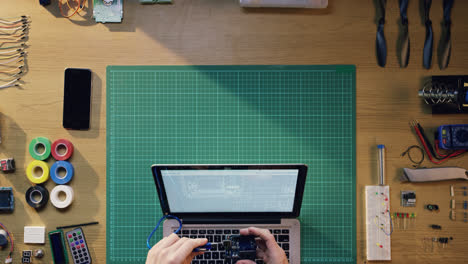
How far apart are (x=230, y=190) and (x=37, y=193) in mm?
895

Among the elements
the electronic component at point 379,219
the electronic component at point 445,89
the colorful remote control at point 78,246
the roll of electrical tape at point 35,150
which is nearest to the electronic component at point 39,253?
the colorful remote control at point 78,246

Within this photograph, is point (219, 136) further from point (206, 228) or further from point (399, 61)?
point (399, 61)

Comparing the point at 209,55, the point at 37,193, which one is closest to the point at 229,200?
the point at 209,55

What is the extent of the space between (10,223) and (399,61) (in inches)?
75.7

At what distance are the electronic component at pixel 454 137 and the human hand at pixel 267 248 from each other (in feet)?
2.87

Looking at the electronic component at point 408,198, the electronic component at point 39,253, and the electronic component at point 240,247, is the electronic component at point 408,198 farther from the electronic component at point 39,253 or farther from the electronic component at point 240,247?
the electronic component at point 39,253

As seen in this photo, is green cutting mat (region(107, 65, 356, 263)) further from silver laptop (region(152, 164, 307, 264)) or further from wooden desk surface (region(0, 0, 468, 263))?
silver laptop (region(152, 164, 307, 264))

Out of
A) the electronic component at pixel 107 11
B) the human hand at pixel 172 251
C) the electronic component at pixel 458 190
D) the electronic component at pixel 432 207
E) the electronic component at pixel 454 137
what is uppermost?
the electronic component at pixel 107 11

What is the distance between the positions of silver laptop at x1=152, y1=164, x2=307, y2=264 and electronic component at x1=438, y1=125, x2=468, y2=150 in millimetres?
693

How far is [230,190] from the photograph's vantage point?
1130 millimetres

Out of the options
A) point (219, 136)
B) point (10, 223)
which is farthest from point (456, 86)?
point (10, 223)

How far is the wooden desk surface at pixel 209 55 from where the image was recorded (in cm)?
131

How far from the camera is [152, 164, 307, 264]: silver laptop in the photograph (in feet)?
3.61

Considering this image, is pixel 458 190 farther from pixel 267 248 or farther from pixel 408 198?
pixel 267 248
